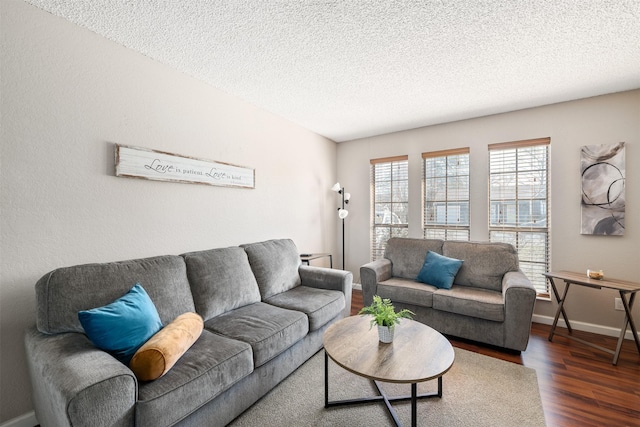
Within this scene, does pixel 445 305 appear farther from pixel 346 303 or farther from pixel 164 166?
pixel 164 166

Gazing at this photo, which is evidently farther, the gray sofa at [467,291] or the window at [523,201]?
the window at [523,201]

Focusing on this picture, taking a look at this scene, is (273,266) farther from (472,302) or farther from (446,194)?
(446,194)

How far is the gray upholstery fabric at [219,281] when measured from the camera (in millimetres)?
2158

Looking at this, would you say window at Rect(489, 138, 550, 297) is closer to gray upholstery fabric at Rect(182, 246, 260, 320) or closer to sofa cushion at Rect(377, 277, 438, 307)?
sofa cushion at Rect(377, 277, 438, 307)

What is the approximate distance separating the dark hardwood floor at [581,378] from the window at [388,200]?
5.92 ft

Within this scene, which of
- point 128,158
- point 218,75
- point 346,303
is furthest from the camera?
point 346,303


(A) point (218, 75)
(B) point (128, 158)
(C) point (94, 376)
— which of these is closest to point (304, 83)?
(A) point (218, 75)

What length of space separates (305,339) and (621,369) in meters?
2.63

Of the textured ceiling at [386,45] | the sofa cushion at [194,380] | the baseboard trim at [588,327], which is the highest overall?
the textured ceiling at [386,45]

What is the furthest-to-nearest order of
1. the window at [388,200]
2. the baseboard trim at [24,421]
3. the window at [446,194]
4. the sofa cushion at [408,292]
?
the window at [388,200]
the window at [446,194]
the sofa cushion at [408,292]
the baseboard trim at [24,421]

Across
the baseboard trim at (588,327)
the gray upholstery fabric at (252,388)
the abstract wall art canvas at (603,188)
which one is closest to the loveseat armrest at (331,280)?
the gray upholstery fabric at (252,388)

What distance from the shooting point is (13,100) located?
1586 millimetres

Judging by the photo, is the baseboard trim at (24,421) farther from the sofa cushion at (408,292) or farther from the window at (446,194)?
the window at (446,194)

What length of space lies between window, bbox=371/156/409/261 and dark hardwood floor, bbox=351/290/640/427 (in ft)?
5.92
